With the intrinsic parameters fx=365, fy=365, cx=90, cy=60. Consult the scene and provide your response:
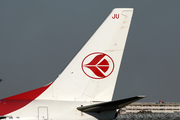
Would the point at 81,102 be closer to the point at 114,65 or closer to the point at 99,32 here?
the point at 114,65

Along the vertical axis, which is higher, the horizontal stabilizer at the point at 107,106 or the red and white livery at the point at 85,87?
the red and white livery at the point at 85,87

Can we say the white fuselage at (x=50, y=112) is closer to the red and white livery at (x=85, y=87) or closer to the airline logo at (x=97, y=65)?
the red and white livery at (x=85, y=87)

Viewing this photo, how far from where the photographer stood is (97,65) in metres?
18.7

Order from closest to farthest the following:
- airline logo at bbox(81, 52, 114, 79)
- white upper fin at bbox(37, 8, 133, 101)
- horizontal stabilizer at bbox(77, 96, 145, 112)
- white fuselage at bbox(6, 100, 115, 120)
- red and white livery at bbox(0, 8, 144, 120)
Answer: horizontal stabilizer at bbox(77, 96, 145, 112), white fuselage at bbox(6, 100, 115, 120), red and white livery at bbox(0, 8, 144, 120), white upper fin at bbox(37, 8, 133, 101), airline logo at bbox(81, 52, 114, 79)

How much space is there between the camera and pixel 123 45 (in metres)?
18.8

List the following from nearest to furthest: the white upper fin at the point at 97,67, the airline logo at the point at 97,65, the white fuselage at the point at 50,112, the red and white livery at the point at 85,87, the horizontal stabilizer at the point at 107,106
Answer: the horizontal stabilizer at the point at 107,106 → the white fuselage at the point at 50,112 → the red and white livery at the point at 85,87 → the white upper fin at the point at 97,67 → the airline logo at the point at 97,65

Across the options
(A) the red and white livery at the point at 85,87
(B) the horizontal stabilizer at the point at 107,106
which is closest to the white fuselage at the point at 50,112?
(A) the red and white livery at the point at 85,87

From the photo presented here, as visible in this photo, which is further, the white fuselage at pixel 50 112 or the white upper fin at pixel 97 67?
the white upper fin at pixel 97 67

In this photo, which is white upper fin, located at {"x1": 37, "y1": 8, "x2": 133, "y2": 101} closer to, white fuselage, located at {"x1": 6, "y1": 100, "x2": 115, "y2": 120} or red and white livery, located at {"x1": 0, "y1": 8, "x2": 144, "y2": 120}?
red and white livery, located at {"x1": 0, "y1": 8, "x2": 144, "y2": 120}

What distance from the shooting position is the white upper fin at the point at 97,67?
18312mm

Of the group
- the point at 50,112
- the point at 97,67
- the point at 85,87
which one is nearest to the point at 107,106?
the point at 85,87

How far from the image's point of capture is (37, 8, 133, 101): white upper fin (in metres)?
18.3

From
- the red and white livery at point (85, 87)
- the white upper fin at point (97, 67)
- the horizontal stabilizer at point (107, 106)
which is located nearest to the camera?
the horizontal stabilizer at point (107, 106)

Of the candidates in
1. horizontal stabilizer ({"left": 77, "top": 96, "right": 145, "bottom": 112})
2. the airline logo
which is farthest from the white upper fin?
horizontal stabilizer ({"left": 77, "top": 96, "right": 145, "bottom": 112})
